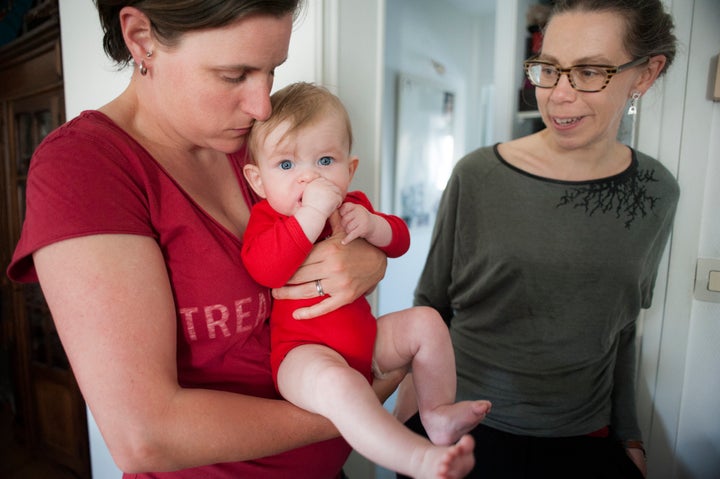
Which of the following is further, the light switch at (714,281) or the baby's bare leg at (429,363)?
the light switch at (714,281)

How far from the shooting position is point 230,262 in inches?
29.5

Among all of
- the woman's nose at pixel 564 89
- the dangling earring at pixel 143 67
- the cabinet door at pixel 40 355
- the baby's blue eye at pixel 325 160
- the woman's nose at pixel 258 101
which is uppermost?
the woman's nose at pixel 564 89

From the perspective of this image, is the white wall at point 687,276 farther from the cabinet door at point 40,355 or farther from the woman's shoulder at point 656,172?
the cabinet door at point 40,355

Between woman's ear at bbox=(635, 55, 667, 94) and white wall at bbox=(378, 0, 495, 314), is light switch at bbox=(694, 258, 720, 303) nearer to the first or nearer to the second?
woman's ear at bbox=(635, 55, 667, 94)

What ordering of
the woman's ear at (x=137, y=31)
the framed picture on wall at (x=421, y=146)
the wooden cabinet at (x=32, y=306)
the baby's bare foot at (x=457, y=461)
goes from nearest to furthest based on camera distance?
the baby's bare foot at (x=457, y=461) < the woman's ear at (x=137, y=31) < the wooden cabinet at (x=32, y=306) < the framed picture on wall at (x=421, y=146)

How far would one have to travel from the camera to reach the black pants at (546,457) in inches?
42.7

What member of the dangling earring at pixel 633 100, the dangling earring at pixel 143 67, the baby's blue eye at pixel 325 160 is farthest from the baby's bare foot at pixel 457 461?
the dangling earring at pixel 633 100

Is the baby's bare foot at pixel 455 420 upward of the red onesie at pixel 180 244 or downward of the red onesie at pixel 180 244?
downward

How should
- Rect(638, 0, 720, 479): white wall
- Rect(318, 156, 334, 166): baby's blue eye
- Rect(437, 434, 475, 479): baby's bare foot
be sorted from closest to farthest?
Rect(437, 434, 475, 479): baby's bare foot → Rect(318, 156, 334, 166): baby's blue eye → Rect(638, 0, 720, 479): white wall

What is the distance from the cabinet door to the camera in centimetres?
238

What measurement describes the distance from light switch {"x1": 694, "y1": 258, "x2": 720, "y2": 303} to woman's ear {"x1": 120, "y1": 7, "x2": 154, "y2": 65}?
144 cm

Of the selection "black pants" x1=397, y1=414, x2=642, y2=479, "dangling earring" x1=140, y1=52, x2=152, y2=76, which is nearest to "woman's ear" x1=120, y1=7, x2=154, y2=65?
"dangling earring" x1=140, y1=52, x2=152, y2=76

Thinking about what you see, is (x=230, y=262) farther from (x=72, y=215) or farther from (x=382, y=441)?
(x=382, y=441)

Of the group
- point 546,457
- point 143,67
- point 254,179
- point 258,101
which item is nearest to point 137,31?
point 143,67
